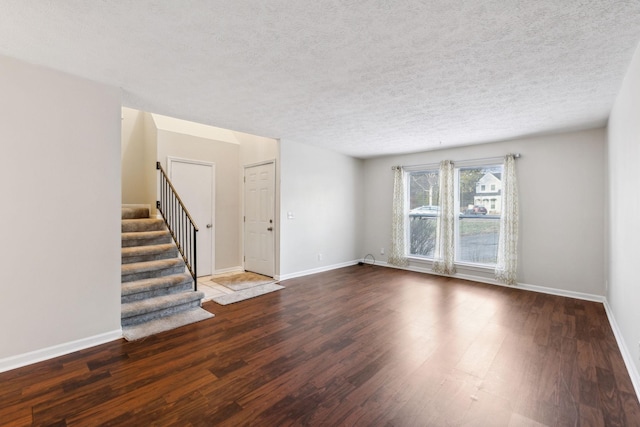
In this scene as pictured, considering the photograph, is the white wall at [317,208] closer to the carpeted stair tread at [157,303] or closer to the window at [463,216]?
the window at [463,216]

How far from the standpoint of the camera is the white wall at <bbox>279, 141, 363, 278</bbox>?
538 cm

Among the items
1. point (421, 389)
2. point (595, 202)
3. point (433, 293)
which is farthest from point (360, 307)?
point (595, 202)

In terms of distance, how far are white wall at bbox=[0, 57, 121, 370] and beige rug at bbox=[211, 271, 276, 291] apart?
1985 mm

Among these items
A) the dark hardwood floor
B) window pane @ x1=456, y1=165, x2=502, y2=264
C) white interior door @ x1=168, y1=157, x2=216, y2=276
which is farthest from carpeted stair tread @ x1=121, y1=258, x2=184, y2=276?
window pane @ x1=456, y1=165, x2=502, y2=264

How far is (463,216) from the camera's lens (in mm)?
5574

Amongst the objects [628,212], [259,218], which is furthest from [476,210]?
[259,218]

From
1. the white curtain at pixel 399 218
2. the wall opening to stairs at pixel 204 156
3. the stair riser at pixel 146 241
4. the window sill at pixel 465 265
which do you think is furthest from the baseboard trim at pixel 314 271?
the stair riser at pixel 146 241

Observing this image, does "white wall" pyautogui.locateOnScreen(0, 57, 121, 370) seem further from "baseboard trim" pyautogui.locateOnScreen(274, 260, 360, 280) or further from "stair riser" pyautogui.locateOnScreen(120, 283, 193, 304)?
"baseboard trim" pyautogui.locateOnScreen(274, 260, 360, 280)

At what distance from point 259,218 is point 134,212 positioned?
216 cm

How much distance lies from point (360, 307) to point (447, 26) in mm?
3218

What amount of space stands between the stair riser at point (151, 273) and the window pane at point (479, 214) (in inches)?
196

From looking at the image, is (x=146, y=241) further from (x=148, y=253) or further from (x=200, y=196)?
(x=200, y=196)

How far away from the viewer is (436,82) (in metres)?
2.79

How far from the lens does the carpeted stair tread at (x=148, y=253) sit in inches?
155
